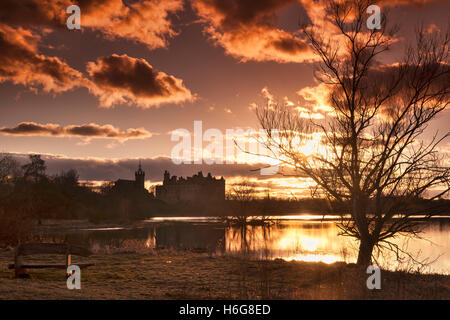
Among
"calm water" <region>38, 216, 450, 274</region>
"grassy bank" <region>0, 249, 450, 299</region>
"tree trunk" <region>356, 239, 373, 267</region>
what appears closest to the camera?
"grassy bank" <region>0, 249, 450, 299</region>

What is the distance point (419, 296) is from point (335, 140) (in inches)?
266

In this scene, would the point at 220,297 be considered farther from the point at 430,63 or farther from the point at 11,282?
the point at 430,63

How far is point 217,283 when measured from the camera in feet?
42.7

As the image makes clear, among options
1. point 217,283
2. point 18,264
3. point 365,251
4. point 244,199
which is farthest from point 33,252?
point 244,199

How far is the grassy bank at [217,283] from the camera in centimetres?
1047

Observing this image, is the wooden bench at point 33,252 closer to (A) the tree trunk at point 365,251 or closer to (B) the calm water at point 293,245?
(B) the calm water at point 293,245

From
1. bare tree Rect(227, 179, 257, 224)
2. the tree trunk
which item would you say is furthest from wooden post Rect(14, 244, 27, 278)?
bare tree Rect(227, 179, 257, 224)

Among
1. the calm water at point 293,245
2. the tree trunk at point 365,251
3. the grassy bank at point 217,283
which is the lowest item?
the calm water at point 293,245

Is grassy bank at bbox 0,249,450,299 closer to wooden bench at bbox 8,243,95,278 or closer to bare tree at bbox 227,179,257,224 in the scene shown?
wooden bench at bbox 8,243,95,278

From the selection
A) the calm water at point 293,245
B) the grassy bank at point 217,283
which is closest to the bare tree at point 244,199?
the calm water at point 293,245

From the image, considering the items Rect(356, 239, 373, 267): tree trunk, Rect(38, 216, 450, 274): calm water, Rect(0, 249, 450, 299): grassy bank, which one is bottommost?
Rect(38, 216, 450, 274): calm water

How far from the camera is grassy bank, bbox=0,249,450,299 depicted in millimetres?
10469
